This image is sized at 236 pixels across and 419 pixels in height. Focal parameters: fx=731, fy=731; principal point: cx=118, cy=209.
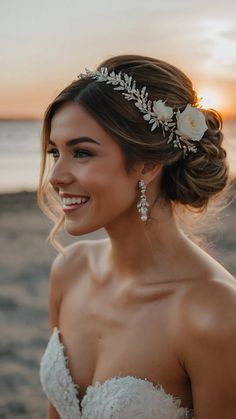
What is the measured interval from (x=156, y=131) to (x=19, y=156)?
17878 millimetres

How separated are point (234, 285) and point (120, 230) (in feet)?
1.73

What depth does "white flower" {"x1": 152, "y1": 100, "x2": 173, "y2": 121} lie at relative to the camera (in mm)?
2812

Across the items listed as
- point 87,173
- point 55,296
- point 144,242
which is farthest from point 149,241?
point 55,296

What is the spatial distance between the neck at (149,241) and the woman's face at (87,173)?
109 mm

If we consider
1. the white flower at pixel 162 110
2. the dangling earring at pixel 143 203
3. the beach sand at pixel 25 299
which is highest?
the white flower at pixel 162 110

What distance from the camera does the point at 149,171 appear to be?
2.89 metres

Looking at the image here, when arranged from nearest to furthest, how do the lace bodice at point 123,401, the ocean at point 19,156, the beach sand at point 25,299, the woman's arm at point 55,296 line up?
the lace bodice at point 123,401, the woman's arm at point 55,296, the beach sand at point 25,299, the ocean at point 19,156

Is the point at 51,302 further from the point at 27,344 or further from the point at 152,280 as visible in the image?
the point at 27,344

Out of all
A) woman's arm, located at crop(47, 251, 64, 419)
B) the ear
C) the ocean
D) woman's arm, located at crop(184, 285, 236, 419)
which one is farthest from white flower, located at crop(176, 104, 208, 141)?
the ocean

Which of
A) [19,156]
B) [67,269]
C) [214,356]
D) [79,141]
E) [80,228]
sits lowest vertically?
[19,156]

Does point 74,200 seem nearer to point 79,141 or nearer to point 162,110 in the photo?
point 79,141

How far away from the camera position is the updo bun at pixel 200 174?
296cm

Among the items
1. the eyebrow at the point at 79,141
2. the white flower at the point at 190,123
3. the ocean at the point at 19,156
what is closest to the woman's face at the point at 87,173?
the eyebrow at the point at 79,141

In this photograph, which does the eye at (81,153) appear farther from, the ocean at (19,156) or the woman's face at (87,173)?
the ocean at (19,156)
